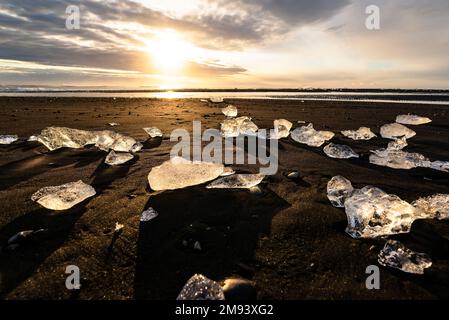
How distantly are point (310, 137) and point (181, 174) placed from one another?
122 inches

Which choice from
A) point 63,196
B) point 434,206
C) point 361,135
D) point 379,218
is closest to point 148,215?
point 63,196

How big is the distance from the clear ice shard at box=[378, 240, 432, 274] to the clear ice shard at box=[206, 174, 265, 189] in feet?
4.92

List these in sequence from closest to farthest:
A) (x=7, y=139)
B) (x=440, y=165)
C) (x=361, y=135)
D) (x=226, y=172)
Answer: (x=226, y=172)
(x=440, y=165)
(x=7, y=139)
(x=361, y=135)

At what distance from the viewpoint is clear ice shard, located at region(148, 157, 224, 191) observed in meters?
3.16

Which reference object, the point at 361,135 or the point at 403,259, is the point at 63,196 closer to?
the point at 403,259

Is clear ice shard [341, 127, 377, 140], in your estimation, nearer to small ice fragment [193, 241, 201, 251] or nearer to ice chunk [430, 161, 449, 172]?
ice chunk [430, 161, 449, 172]

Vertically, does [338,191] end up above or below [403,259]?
above

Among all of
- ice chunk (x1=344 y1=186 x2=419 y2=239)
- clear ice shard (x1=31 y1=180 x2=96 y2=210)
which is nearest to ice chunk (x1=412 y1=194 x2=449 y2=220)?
ice chunk (x1=344 y1=186 x2=419 y2=239)

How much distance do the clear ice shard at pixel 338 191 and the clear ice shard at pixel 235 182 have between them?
2.58 ft

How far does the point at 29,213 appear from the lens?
2.61 m

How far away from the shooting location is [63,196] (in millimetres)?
2783

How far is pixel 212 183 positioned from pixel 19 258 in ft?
6.02

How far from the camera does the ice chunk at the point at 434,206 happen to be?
2.55m

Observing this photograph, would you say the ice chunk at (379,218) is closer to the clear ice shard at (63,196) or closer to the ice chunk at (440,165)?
the ice chunk at (440,165)
